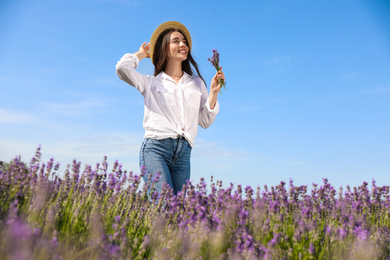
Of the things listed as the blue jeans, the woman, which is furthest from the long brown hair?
the blue jeans

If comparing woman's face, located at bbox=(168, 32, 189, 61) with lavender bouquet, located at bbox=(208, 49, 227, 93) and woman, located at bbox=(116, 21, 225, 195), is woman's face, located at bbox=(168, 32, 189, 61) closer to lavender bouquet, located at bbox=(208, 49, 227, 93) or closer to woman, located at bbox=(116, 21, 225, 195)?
woman, located at bbox=(116, 21, 225, 195)

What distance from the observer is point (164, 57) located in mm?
4762

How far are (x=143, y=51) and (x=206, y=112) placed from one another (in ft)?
3.90

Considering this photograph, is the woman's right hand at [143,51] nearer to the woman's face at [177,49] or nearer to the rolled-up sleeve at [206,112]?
the woman's face at [177,49]

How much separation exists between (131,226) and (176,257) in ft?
2.53

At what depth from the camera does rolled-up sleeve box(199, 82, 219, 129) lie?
4.55 m

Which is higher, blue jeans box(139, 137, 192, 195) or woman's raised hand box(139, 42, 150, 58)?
woman's raised hand box(139, 42, 150, 58)

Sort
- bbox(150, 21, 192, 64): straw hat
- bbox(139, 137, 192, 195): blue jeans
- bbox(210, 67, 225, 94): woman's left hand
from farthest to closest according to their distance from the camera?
bbox(150, 21, 192, 64): straw hat < bbox(210, 67, 225, 94): woman's left hand < bbox(139, 137, 192, 195): blue jeans

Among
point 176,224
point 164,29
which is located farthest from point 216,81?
point 176,224

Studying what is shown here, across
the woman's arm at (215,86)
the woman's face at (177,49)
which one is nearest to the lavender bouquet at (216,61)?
the woman's arm at (215,86)

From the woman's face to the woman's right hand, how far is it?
0.33 m

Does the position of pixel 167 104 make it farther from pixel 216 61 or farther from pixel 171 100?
pixel 216 61

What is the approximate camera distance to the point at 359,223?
3.05 meters

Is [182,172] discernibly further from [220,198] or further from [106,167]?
[220,198]
